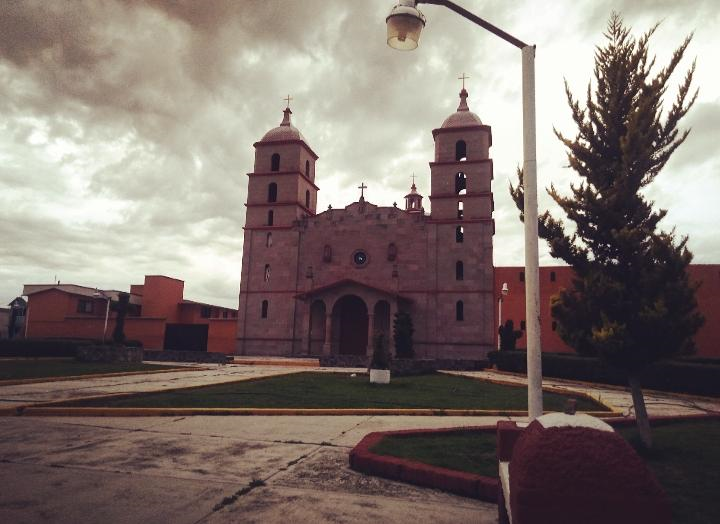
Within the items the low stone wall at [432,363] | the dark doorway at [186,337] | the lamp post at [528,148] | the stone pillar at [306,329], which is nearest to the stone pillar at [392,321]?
the low stone wall at [432,363]

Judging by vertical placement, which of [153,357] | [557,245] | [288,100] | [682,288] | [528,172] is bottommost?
[153,357]

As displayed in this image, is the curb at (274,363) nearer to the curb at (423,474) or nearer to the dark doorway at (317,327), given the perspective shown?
the dark doorway at (317,327)

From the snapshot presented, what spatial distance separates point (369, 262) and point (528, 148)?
1161 inches

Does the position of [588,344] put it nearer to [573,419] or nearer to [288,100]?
[573,419]

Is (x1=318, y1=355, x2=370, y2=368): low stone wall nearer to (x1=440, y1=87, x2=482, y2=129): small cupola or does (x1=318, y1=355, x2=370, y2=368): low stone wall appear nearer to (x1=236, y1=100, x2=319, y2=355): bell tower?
(x1=236, y1=100, x2=319, y2=355): bell tower

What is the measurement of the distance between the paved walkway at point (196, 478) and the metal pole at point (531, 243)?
132cm

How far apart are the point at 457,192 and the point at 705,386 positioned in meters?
22.2

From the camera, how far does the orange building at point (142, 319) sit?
37.8m

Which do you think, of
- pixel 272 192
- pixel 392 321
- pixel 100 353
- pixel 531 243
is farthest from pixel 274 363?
pixel 531 243

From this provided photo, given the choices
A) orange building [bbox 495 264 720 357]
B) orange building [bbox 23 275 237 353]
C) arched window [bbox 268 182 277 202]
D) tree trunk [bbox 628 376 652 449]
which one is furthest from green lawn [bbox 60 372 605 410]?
orange building [bbox 23 275 237 353]

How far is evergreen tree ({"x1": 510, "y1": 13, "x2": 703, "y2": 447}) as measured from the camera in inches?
242

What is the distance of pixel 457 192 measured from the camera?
34.3 meters

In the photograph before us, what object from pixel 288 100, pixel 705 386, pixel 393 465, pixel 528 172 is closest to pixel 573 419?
pixel 393 465

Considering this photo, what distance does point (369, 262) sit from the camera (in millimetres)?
34719
